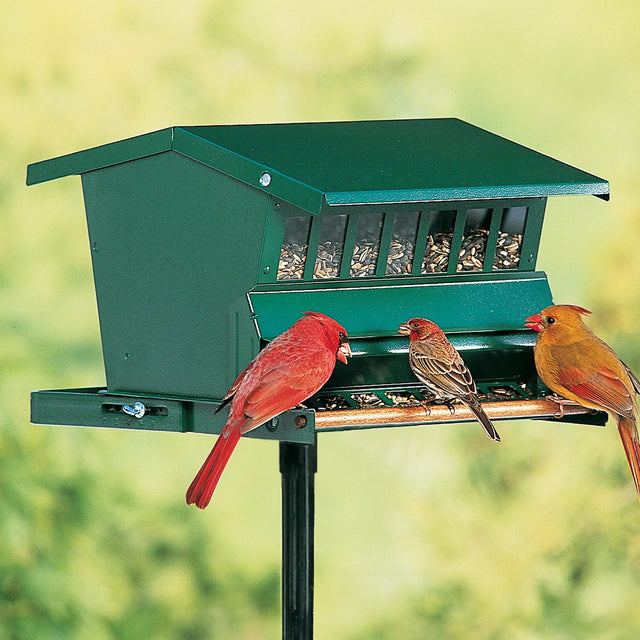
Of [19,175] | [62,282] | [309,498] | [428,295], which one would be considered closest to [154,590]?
[62,282]

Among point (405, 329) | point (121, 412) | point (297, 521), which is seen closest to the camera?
point (405, 329)

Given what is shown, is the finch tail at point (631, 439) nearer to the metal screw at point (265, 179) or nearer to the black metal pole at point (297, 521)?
the black metal pole at point (297, 521)

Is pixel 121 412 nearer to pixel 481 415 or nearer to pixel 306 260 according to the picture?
pixel 306 260

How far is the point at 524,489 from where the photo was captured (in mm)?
8172

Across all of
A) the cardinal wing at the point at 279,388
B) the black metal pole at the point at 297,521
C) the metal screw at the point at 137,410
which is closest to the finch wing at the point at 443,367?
the cardinal wing at the point at 279,388

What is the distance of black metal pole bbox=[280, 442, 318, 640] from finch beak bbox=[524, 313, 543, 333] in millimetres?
886

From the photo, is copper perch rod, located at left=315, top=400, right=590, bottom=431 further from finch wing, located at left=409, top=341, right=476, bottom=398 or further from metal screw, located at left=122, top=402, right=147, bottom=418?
metal screw, located at left=122, top=402, right=147, bottom=418

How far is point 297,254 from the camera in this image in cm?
443

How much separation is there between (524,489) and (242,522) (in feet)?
5.40

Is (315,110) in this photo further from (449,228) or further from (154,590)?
(449,228)

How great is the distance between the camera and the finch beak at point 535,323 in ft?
15.0

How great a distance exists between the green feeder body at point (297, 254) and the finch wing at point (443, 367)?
0.52 ft

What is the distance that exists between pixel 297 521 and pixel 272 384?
102 centimetres

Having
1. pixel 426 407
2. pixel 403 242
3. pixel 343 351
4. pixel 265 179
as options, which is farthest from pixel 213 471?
pixel 403 242
